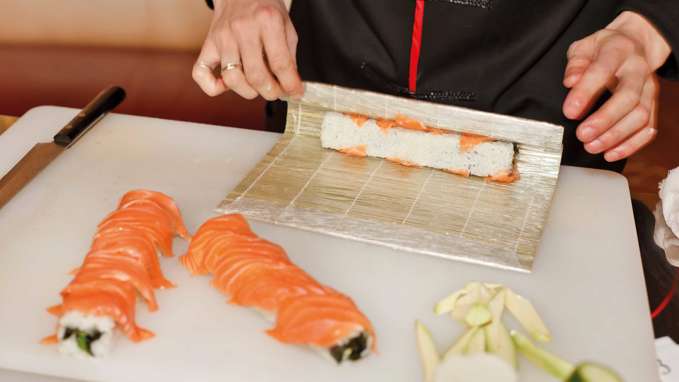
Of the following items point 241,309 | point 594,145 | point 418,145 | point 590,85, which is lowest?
point 241,309

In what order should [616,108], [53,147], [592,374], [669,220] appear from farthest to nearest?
[53,147] → [669,220] → [616,108] → [592,374]

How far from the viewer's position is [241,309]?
1.26 metres

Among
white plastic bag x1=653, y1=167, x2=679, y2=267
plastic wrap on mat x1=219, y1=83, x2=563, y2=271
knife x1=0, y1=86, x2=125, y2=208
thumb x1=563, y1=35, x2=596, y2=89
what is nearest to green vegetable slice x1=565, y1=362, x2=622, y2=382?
plastic wrap on mat x1=219, y1=83, x2=563, y2=271

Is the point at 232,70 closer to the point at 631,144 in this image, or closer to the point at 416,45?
the point at 416,45

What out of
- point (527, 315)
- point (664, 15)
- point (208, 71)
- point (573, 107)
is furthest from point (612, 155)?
point (208, 71)

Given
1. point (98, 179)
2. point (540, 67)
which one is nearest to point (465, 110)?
point (540, 67)

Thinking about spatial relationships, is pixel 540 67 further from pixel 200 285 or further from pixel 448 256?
pixel 200 285

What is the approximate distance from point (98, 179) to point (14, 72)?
3.75 feet

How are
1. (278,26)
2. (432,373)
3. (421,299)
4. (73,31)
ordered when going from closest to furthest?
(432,373)
(421,299)
(278,26)
(73,31)

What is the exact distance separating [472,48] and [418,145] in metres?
0.29

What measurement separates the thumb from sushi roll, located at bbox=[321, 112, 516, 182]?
0.19 metres

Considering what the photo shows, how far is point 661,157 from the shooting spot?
2699 millimetres

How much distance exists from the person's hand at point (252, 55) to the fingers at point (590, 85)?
55cm

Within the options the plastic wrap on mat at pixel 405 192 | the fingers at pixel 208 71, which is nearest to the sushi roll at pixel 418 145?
the plastic wrap on mat at pixel 405 192
